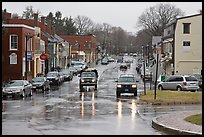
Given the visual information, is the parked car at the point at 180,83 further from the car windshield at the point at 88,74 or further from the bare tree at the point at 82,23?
the bare tree at the point at 82,23

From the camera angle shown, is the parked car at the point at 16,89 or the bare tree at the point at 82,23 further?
the bare tree at the point at 82,23

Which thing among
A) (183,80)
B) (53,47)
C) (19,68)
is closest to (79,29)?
(53,47)

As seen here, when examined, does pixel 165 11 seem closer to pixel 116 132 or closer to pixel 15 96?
pixel 15 96

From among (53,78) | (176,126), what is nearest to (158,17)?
(53,78)

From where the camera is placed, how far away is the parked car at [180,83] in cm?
4266

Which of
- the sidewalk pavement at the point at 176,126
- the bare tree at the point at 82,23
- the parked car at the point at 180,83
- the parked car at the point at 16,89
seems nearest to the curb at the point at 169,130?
the sidewalk pavement at the point at 176,126

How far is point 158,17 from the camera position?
140 metres

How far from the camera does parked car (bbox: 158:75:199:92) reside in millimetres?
42656

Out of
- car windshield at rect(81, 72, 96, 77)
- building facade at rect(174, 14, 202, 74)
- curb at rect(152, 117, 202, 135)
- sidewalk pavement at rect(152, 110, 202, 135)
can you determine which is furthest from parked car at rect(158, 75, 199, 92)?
curb at rect(152, 117, 202, 135)

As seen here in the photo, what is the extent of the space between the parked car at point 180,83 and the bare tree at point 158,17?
91.4 meters

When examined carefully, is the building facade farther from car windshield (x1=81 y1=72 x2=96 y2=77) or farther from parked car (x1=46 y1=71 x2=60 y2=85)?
car windshield (x1=81 y1=72 x2=96 y2=77)

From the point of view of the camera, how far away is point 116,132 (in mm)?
17062

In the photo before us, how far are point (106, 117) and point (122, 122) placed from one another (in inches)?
85.7

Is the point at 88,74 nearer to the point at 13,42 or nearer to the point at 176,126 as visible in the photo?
the point at 13,42
